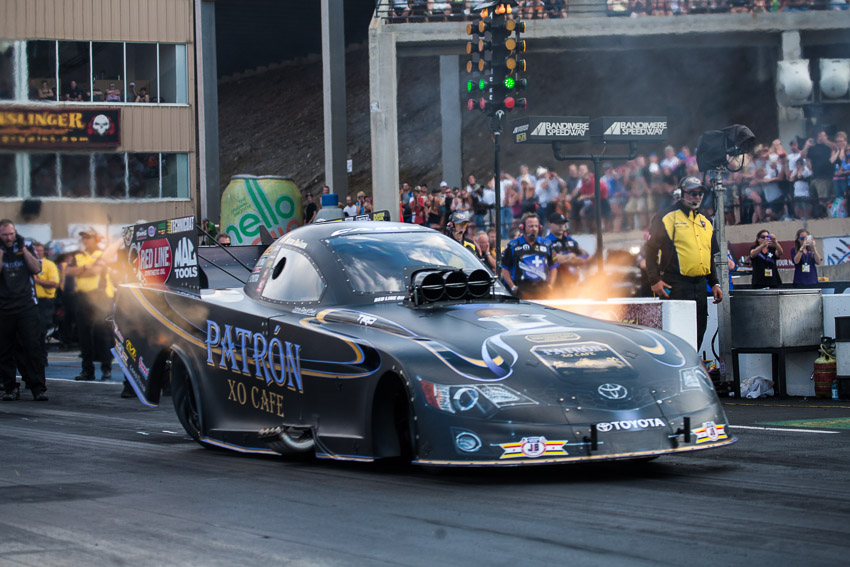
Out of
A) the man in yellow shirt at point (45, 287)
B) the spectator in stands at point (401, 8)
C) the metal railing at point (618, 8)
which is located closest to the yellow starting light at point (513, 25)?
the man in yellow shirt at point (45, 287)

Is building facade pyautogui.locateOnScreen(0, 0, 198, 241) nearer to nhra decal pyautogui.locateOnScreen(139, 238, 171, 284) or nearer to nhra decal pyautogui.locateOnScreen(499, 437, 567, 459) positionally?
nhra decal pyautogui.locateOnScreen(139, 238, 171, 284)

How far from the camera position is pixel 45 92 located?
37.4 meters

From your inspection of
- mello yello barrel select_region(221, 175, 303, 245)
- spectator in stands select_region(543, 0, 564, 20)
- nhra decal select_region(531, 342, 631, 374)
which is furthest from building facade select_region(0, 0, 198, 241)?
nhra decal select_region(531, 342, 631, 374)

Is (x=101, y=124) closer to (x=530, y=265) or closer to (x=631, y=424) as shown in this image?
(x=530, y=265)

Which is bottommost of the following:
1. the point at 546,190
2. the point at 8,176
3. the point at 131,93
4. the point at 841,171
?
the point at 546,190

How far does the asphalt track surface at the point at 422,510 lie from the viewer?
468 centimetres

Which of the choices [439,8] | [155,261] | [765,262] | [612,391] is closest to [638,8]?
[439,8]

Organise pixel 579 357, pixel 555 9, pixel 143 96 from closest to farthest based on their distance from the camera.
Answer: pixel 579 357, pixel 555 9, pixel 143 96

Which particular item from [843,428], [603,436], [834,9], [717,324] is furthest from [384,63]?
[603,436]

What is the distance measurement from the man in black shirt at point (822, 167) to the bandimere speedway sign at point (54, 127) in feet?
73.2

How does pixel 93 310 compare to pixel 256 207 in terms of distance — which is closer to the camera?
pixel 93 310

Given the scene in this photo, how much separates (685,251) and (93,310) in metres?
7.93

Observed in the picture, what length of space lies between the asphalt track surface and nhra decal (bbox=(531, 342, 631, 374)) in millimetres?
582

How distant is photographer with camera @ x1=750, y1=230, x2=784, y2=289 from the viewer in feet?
53.9
